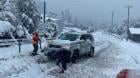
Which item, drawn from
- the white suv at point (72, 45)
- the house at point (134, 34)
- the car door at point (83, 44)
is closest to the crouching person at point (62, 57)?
the white suv at point (72, 45)

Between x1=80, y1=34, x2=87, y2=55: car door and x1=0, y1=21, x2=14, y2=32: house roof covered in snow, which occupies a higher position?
x1=0, y1=21, x2=14, y2=32: house roof covered in snow

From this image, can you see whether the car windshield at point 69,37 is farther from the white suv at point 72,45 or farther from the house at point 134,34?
the house at point 134,34

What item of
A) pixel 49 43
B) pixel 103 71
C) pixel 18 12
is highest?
pixel 18 12

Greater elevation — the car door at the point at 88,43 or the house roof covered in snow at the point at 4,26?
the house roof covered in snow at the point at 4,26

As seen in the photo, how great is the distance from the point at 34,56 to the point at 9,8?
60.6ft

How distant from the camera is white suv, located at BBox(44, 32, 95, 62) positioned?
22.8 metres

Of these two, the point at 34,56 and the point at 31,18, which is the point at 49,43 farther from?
the point at 31,18

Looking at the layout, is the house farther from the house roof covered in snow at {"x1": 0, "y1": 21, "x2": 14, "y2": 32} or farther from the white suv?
the white suv

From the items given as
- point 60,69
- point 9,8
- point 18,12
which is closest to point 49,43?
point 60,69

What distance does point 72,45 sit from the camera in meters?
23.5

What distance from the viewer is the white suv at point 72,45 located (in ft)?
74.9

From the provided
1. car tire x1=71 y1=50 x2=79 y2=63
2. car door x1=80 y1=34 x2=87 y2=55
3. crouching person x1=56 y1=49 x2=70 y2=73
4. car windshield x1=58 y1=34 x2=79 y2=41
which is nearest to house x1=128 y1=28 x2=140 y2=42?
car door x1=80 y1=34 x2=87 y2=55

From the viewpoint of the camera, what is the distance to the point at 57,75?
18000mm

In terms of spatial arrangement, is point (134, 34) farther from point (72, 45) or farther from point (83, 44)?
point (72, 45)
